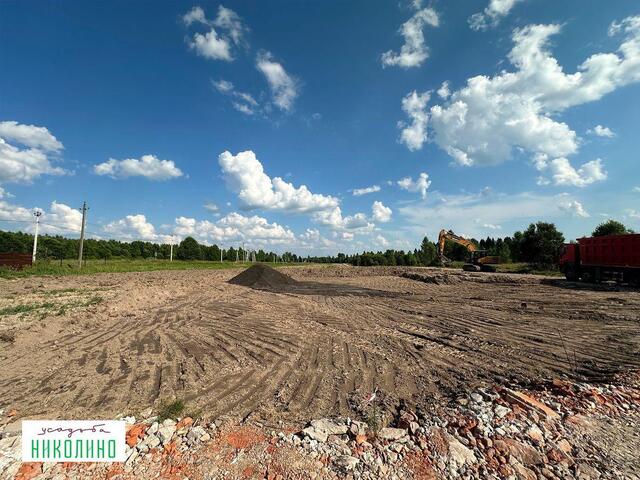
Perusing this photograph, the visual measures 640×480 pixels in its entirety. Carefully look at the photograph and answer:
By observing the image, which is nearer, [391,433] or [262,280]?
[391,433]

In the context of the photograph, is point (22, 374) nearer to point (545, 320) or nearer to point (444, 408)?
point (444, 408)

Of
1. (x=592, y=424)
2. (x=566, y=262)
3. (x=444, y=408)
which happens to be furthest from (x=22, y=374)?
(x=566, y=262)

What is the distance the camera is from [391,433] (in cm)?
394

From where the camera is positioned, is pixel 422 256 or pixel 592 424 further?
pixel 422 256

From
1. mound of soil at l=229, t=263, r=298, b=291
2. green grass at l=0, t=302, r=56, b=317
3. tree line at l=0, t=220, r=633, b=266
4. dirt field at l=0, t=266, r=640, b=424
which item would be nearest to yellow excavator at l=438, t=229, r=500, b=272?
tree line at l=0, t=220, r=633, b=266

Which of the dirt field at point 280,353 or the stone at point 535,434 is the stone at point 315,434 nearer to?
the dirt field at point 280,353

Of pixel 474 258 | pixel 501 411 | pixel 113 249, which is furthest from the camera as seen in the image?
pixel 113 249

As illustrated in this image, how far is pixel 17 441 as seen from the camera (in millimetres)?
3748

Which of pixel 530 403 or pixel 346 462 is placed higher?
pixel 530 403

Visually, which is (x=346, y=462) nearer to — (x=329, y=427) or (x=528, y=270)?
(x=329, y=427)

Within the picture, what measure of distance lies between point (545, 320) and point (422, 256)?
70.7 m

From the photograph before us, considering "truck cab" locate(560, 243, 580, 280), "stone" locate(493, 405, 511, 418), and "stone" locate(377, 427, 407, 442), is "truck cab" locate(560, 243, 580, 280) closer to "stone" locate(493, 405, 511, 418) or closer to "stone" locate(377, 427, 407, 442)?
"stone" locate(493, 405, 511, 418)

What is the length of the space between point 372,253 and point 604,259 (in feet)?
239
